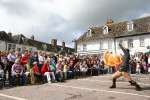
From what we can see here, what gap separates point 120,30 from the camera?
52094mm

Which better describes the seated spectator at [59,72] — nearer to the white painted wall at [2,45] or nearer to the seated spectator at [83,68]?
the seated spectator at [83,68]

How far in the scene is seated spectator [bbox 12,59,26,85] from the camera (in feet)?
53.1

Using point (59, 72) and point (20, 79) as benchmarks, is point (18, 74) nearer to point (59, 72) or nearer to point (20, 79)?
point (20, 79)

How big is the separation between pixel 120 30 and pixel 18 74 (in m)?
38.0

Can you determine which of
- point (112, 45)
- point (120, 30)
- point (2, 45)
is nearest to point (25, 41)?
point (2, 45)

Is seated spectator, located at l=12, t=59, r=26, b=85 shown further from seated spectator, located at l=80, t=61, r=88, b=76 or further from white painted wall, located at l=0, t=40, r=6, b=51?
white painted wall, located at l=0, t=40, r=6, b=51

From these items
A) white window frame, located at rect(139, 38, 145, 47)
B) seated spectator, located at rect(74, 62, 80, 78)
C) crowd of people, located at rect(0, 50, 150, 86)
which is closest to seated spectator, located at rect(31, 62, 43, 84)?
crowd of people, located at rect(0, 50, 150, 86)

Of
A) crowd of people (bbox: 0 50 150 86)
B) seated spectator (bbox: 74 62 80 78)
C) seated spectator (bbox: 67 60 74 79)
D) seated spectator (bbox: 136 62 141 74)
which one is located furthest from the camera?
seated spectator (bbox: 136 62 141 74)

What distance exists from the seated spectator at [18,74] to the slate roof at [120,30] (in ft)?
110

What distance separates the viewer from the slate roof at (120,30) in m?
48.3

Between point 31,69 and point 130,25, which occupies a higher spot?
point 130,25

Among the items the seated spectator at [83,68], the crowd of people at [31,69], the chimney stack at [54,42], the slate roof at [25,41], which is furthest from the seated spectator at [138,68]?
the chimney stack at [54,42]

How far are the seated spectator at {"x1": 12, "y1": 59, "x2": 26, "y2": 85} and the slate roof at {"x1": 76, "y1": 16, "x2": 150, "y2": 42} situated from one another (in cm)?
3345

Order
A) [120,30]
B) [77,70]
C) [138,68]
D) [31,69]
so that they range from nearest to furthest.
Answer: [31,69]
[77,70]
[138,68]
[120,30]
